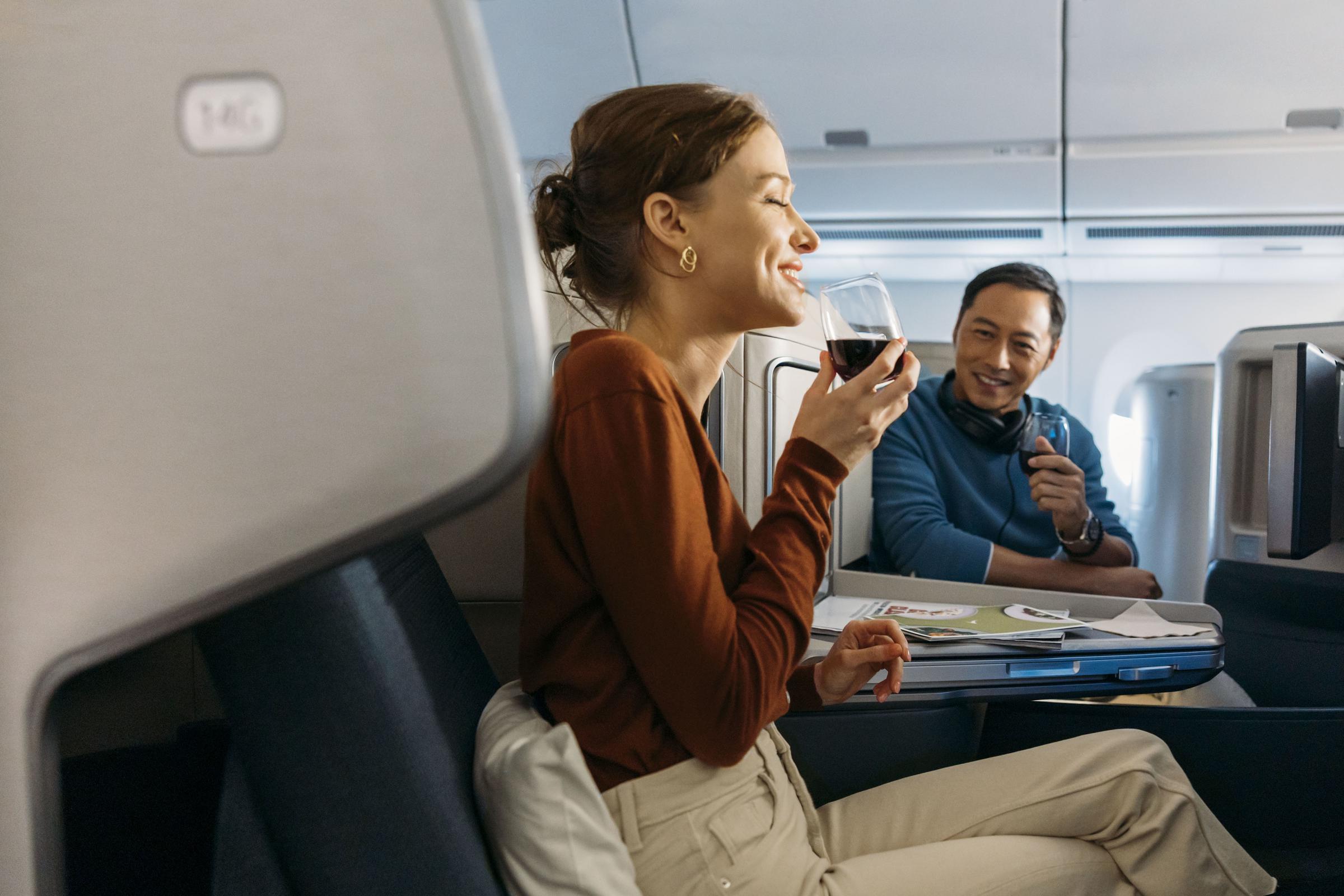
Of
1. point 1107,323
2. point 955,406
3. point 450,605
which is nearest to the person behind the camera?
point 450,605

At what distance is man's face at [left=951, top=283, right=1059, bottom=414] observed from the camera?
6.82 ft

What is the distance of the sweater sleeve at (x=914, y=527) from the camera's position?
181cm

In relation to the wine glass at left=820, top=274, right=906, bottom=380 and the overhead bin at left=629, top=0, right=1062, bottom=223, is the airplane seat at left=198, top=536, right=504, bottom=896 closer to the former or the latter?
the wine glass at left=820, top=274, right=906, bottom=380

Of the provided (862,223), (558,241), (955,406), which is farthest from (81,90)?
(862,223)

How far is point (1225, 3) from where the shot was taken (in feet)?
8.70

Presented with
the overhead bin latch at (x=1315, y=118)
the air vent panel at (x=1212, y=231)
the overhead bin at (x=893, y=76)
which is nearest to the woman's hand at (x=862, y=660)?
the overhead bin at (x=893, y=76)

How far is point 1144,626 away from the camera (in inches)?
51.3

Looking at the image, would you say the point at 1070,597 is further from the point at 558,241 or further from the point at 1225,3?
the point at 1225,3

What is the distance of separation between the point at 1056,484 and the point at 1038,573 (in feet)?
0.56

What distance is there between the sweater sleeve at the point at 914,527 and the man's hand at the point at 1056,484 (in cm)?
13

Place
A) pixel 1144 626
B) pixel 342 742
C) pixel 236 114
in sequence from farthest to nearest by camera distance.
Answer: pixel 1144 626, pixel 342 742, pixel 236 114

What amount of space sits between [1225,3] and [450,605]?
281cm

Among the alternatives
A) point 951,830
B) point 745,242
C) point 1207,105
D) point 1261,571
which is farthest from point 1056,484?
point 1207,105

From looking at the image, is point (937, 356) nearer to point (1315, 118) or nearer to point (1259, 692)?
point (1259, 692)
